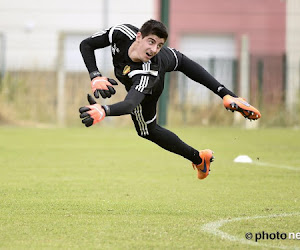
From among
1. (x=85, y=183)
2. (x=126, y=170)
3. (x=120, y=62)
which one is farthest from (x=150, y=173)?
(x=120, y=62)

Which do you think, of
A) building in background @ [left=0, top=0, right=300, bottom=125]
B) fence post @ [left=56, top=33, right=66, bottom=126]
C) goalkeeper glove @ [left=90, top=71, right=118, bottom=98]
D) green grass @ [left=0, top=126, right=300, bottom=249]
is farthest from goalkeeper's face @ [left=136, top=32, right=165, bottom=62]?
building in background @ [left=0, top=0, right=300, bottom=125]

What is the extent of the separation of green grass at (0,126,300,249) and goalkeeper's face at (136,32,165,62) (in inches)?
55.2

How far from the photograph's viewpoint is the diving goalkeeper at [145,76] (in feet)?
23.1

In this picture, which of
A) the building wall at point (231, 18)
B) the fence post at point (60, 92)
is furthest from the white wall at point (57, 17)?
the fence post at point (60, 92)

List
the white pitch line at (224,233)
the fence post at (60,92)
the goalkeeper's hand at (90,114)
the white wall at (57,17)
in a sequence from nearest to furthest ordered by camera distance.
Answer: the white pitch line at (224,233), the goalkeeper's hand at (90,114), the fence post at (60,92), the white wall at (57,17)

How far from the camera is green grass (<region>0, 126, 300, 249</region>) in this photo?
5.53m

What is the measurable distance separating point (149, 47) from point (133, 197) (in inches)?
65.3

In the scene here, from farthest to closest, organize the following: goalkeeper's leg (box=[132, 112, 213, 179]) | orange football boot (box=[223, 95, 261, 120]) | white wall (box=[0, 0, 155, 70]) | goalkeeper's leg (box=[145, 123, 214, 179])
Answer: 1. white wall (box=[0, 0, 155, 70])
2. goalkeeper's leg (box=[145, 123, 214, 179])
3. goalkeeper's leg (box=[132, 112, 213, 179])
4. orange football boot (box=[223, 95, 261, 120])

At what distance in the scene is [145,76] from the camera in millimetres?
7137

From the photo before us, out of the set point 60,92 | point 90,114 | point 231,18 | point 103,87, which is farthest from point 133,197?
point 231,18

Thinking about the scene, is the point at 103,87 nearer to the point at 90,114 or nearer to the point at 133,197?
the point at 90,114

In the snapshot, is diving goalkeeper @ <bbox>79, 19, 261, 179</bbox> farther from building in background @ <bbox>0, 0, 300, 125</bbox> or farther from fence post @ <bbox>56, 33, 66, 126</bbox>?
building in background @ <bbox>0, 0, 300, 125</bbox>

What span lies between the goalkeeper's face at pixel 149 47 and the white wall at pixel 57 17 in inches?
960

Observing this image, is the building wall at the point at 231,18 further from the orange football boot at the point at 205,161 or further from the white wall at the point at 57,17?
the orange football boot at the point at 205,161
